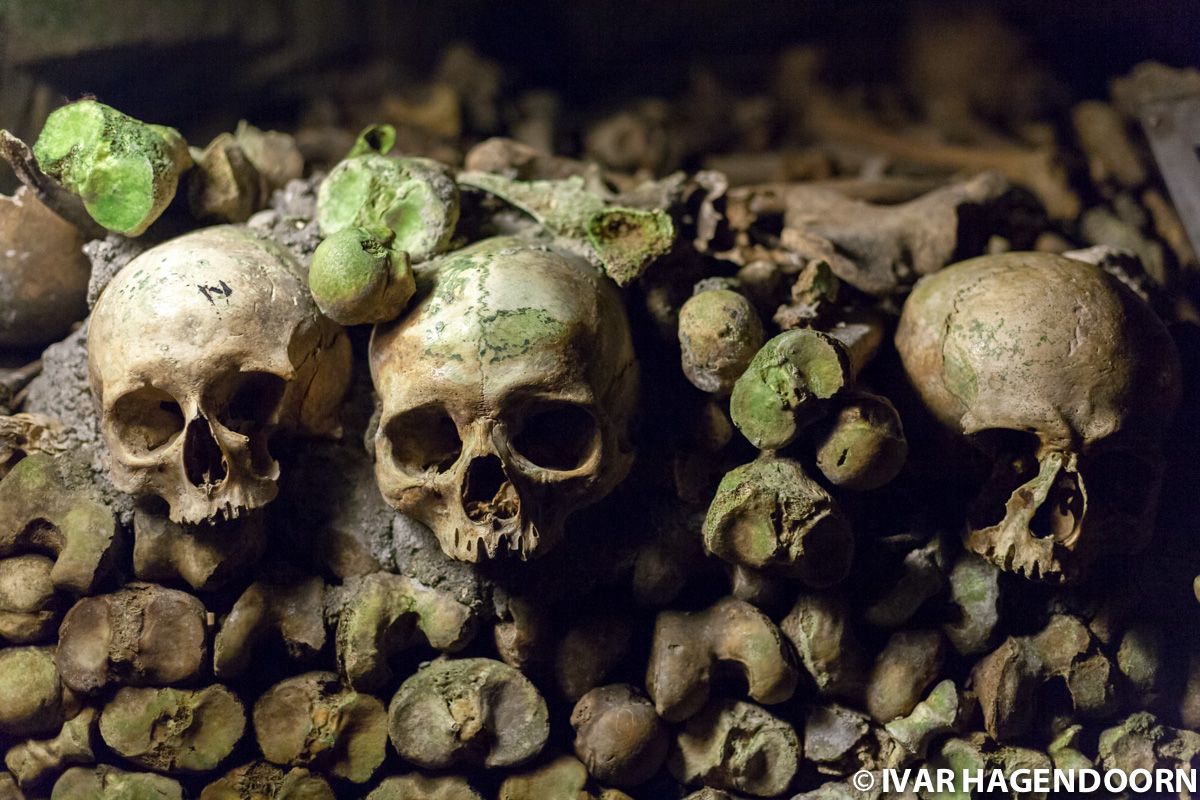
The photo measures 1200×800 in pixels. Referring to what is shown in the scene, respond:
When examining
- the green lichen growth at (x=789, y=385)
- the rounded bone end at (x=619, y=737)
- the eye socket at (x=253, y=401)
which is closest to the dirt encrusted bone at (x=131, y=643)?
the eye socket at (x=253, y=401)

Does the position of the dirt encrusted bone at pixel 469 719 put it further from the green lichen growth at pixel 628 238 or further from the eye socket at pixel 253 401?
the green lichen growth at pixel 628 238

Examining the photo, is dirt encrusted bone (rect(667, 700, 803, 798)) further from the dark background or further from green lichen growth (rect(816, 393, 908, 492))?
the dark background

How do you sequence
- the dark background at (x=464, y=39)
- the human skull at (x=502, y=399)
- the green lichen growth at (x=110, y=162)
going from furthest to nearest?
1. the dark background at (x=464, y=39)
2. the green lichen growth at (x=110, y=162)
3. the human skull at (x=502, y=399)

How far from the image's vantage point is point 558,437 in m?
1.41

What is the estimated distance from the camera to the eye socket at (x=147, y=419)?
1347 mm

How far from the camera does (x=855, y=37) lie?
2.40 m

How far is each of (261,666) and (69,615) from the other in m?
0.26

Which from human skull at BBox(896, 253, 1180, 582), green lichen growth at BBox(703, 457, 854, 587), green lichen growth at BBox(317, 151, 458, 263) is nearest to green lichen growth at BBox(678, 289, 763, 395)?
green lichen growth at BBox(703, 457, 854, 587)

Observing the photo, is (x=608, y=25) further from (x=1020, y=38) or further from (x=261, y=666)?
(x=261, y=666)

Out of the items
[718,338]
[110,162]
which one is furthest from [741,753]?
[110,162]

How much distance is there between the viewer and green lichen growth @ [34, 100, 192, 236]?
1.40 m

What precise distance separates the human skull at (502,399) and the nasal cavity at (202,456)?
0.21 m

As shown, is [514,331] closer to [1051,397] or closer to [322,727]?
[322,727]

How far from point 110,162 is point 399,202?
40cm
